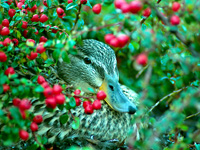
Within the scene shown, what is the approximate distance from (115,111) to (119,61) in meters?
1.36

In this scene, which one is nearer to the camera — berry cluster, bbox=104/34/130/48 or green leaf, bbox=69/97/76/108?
berry cluster, bbox=104/34/130/48

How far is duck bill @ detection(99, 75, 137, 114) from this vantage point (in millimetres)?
2537

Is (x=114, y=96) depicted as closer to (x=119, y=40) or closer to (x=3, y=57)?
(x=3, y=57)

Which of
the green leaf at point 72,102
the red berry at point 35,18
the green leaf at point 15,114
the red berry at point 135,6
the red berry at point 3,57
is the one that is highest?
the red berry at point 135,6

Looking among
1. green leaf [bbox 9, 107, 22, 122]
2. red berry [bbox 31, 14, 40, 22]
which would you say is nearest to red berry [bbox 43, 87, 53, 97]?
green leaf [bbox 9, 107, 22, 122]

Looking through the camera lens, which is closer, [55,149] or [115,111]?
[55,149]

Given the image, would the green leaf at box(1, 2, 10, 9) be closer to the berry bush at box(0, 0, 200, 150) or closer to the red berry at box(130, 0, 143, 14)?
the berry bush at box(0, 0, 200, 150)

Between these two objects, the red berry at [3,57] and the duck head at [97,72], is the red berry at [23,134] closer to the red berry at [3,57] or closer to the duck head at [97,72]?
the red berry at [3,57]

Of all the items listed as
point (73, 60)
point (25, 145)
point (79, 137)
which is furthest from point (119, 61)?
point (25, 145)

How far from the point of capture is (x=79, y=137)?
8.24 feet

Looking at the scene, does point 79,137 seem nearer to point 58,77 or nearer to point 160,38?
point 58,77

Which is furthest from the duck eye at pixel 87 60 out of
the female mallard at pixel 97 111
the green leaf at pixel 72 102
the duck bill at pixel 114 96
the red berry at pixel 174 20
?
the red berry at pixel 174 20

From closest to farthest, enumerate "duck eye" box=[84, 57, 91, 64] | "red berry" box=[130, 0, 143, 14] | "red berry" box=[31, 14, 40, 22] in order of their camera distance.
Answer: "red berry" box=[130, 0, 143, 14], "red berry" box=[31, 14, 40, 22], "duck eye" box=[84, 57, 91, 64]

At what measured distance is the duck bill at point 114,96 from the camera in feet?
8.32
